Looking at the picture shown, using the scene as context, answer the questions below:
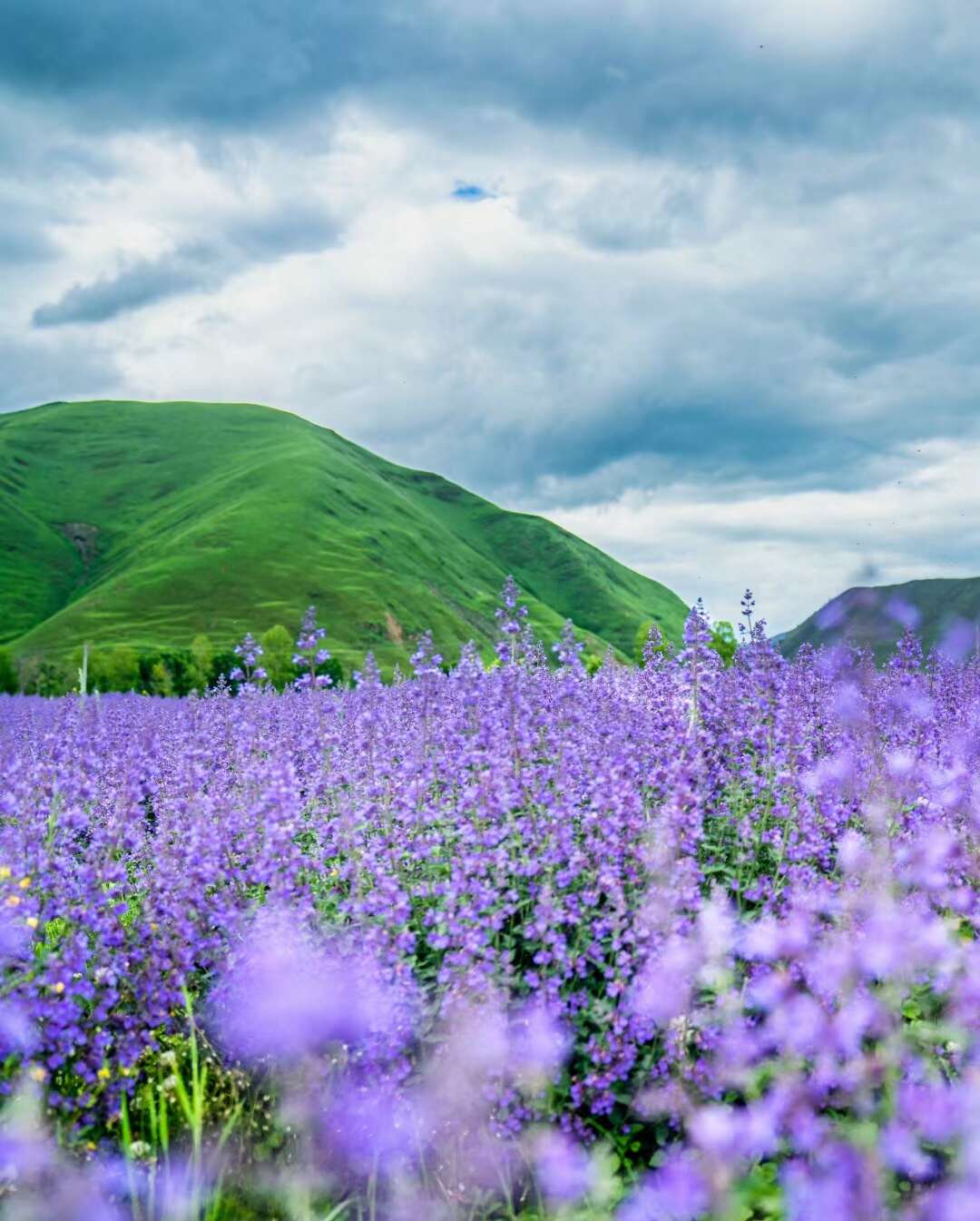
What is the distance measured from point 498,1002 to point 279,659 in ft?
203

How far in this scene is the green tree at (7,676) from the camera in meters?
59.2

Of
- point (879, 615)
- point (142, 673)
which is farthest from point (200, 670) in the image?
point (879, 615)

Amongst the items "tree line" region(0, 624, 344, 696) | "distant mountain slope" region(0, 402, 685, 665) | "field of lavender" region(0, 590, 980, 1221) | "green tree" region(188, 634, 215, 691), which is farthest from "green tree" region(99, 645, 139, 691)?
"field of lavender" region(0, 590, 980, 1221)

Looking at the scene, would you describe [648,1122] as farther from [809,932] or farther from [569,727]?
[569,727]

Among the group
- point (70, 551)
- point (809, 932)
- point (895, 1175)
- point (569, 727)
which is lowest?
point (895, 1175)

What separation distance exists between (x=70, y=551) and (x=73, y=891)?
569 ft

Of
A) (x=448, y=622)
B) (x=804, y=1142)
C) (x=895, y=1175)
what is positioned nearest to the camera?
(x=804, y=1142)

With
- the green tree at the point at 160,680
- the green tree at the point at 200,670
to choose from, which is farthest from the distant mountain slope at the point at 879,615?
the green tree at the point at 200,670

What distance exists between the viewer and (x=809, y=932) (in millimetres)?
5090

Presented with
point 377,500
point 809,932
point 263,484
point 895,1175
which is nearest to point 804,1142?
point 895,1175

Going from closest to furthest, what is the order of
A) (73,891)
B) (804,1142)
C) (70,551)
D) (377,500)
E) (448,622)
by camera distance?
(804,1142)
(73,891)
(448,622)
(70,551)
(377,500)

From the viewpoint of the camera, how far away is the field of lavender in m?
4.45

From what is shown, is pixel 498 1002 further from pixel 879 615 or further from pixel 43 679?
pixel 43 679

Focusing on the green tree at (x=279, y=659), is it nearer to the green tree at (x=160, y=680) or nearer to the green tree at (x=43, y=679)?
the green tree at (x=160, y=680)
